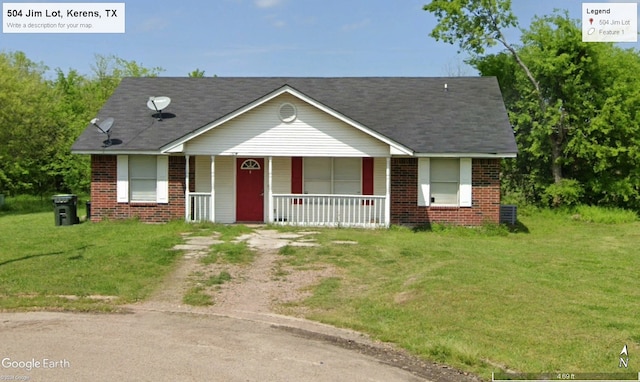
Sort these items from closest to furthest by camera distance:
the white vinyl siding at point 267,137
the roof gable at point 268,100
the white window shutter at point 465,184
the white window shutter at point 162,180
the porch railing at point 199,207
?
the roof gable at point 268,100 → the white vinyl siding at point 267,137 → the porch railing at point 199,207 → the white window shutter at point 465,184 → the white window shutter at point 162,180

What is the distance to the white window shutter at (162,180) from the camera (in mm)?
20203

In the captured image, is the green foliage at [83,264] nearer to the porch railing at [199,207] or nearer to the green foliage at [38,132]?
the porch railing at [199,207]

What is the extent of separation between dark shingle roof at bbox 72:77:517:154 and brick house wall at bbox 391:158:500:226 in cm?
63

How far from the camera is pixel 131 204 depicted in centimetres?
2027

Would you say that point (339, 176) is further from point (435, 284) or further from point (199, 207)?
point (435, 284)

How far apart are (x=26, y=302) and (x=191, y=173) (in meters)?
10.6

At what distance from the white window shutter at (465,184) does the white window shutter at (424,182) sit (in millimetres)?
984

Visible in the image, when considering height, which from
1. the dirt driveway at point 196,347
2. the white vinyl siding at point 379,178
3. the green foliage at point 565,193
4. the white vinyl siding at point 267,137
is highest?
the white vinyl siding at point 267,137

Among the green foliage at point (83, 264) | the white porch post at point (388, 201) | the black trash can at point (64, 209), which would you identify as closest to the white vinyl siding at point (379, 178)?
the white porch post at point (388, 201)

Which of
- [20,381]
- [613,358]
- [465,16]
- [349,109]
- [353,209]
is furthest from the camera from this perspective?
[465,16]

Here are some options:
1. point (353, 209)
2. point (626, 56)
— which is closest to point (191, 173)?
point (353, 209)

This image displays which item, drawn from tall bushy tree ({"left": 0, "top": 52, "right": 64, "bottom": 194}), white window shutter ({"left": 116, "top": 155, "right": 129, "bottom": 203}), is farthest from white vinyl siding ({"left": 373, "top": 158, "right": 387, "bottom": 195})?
tall bushy tree ({"left": 0, "top": 52, "right": 64, "bottom": 194})

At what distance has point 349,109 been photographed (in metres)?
23.2

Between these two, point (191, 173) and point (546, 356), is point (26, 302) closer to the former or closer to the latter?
point (546, 356)
